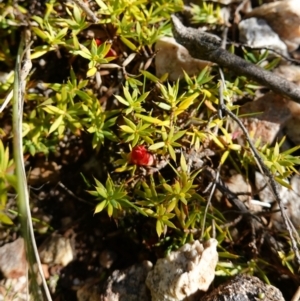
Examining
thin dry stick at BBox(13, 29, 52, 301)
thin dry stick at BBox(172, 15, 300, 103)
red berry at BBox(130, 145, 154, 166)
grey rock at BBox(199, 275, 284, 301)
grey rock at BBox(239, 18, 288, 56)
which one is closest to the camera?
thin dry stick at BBox(13, 29, 52, 301)

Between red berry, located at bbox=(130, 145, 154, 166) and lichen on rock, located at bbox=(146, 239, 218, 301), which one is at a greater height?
red berry, located at bbox=(130, 145, 154, 166)

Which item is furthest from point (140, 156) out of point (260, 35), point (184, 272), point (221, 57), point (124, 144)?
point (260, 35)

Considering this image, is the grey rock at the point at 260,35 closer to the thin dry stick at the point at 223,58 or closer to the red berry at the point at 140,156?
the thin dry stick at the point at 223,58

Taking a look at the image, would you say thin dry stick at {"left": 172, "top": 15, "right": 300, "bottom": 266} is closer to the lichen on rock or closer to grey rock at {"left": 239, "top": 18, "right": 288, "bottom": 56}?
grey rock at {"left": 239, "top": 18, "right": 288, "bottom": 56}

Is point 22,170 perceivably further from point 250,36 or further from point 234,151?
point 250,36

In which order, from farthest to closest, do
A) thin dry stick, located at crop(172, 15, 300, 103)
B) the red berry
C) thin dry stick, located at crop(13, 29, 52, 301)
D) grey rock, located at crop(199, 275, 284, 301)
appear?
1. thin dry stick, located at crop(172, 15, 300, 103)
2. the red berry
3. grey rock, located at crop(199, 275, 284, 301)
4. thin dry stick, located at crop(13, 29, 52, 301)

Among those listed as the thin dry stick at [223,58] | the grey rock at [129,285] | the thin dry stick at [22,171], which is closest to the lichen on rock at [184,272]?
the grey rock at [129,285]

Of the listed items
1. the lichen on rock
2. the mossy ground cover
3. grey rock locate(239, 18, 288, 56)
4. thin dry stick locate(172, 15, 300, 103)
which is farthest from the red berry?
grey rock locate(239, 18, 288, 56)
